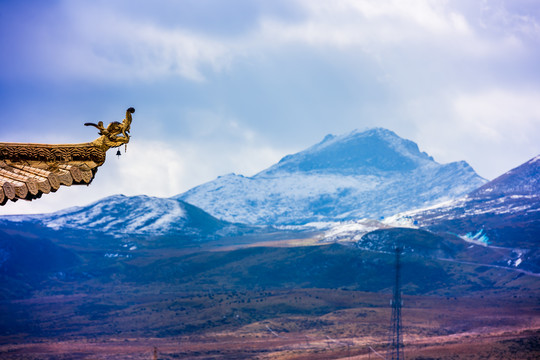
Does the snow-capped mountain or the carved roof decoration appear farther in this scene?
the snow-capped mountain

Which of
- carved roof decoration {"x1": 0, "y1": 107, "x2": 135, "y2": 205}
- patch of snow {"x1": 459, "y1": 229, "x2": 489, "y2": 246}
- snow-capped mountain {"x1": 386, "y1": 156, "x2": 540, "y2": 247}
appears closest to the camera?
carved roof decoration {"x1": 0, "y1": 107, "x2": 135, "y2": 205}

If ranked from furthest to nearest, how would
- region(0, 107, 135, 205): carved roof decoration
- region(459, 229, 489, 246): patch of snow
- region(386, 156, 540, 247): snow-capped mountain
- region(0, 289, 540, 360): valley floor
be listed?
region(459, 229, 489, 246): patch of snow → region(386, 156, 540, 247): snow-capped mountain → region(0, 289, 540, 360): valley floor → region(0, 107, 135, 205): carved roof decoration

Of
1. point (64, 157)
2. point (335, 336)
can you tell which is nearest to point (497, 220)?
point (335, 336)

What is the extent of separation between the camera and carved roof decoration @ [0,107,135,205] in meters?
7.09

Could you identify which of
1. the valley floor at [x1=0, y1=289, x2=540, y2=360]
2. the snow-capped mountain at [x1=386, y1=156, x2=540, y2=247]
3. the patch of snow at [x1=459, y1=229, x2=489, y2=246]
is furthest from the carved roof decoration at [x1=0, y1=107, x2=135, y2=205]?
the patch of snow at [x1=459, y1=229, x2=489, y2=246]

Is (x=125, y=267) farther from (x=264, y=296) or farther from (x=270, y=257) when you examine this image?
(x=264, y=296)

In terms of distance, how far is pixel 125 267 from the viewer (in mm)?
165125

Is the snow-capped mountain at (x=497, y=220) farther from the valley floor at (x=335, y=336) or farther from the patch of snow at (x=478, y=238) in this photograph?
the valley floor at (x=335, y=336)

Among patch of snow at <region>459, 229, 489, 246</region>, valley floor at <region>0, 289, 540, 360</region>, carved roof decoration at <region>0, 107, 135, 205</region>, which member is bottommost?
valley floor at <region>0, 289, 540, 360</region>

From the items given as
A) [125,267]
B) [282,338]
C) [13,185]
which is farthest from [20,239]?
[13,185]

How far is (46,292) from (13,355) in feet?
217

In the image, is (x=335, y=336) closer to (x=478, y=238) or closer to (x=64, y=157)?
(x=64, y=157)

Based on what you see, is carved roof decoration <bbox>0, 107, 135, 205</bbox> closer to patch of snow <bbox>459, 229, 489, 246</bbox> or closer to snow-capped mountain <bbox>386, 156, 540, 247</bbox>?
snow-capped mountain <bbox>386, 156, 540, 247</bbox>

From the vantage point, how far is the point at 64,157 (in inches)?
287
